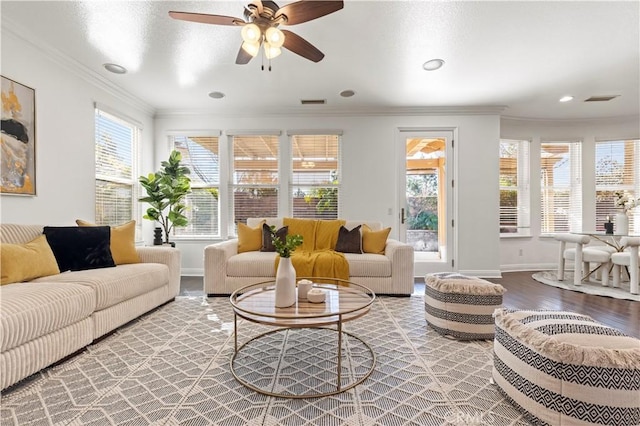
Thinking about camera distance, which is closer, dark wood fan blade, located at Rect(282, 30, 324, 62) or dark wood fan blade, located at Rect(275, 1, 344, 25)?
dark wood fan blade, located at Rect(275, 1, 344, 25)

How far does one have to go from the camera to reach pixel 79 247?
2717mm

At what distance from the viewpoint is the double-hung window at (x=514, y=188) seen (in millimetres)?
5508

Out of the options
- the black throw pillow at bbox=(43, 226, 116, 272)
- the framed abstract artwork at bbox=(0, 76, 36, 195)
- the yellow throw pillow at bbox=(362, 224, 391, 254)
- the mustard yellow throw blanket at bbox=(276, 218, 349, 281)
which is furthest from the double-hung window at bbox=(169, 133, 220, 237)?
the yellow throw pillow at bbox=(362, 224, 391, 254)

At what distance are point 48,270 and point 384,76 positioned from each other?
386 centimetres

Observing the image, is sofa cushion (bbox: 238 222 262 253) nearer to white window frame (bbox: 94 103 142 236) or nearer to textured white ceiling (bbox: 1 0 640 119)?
white window frame (bbox: 94 103 142 236)

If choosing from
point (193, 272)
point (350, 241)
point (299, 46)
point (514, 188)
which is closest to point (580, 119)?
point (514, 188)

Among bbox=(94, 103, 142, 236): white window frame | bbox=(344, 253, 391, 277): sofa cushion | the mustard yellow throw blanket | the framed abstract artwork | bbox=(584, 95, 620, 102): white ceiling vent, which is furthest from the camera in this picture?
bbox=(584, 95, 620, 102): white ceiling vent

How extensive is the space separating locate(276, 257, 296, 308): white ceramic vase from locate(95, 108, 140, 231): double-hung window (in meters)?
3.09

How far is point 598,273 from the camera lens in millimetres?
4621

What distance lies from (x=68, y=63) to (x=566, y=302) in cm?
617

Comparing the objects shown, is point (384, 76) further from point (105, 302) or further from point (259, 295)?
point (105, 302)

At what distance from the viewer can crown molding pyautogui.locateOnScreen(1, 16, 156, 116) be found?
105 inches

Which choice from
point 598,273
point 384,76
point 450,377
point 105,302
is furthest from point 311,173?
point 598,273

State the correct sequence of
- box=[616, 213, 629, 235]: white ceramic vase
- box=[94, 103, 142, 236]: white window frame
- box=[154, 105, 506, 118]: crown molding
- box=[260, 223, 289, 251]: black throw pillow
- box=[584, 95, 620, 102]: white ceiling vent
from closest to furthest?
box=[260, 223, 289, 251]: black throw pillow < box=[616, 213, 629, 235]: white ceramic vase < box=[94, 103, 142, 236]: white window frame < box=[584, 95, 620, 102]: white ceiling vent < box=[154, 105, 506, 118]: crown molding
